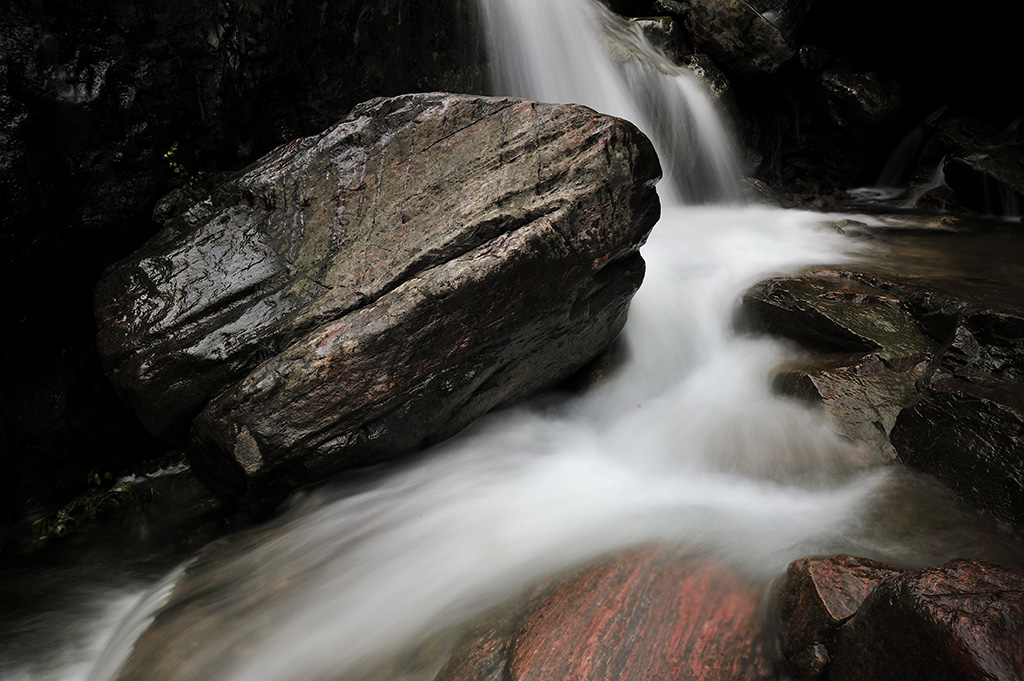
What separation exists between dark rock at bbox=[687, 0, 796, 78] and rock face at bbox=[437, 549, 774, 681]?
893 cm

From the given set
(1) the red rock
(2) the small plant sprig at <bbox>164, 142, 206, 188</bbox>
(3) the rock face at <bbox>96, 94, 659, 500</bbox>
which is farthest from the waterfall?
(1) the red rock

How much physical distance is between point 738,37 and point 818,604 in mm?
9331

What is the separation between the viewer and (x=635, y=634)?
8.15 feet

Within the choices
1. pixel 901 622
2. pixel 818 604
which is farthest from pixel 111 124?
pixel 901 622

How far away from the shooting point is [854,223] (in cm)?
769

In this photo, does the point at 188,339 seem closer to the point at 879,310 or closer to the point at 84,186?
the point at 84,186

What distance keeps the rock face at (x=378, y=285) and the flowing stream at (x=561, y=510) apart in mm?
485

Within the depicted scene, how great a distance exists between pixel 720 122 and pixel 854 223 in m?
2.58

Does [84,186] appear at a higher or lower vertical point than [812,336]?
higher

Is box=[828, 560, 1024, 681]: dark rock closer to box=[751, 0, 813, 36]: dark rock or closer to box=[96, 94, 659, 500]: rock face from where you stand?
box=[96, 94, 659, 500]: rock face

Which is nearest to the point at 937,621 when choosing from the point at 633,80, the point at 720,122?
the point at 633,80

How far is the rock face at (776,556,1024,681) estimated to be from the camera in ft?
5.87

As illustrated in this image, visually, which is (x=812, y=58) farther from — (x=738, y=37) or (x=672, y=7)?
(x=672, y=7)

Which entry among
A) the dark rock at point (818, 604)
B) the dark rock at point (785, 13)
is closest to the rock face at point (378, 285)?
the dark rock at point (818, 604)
